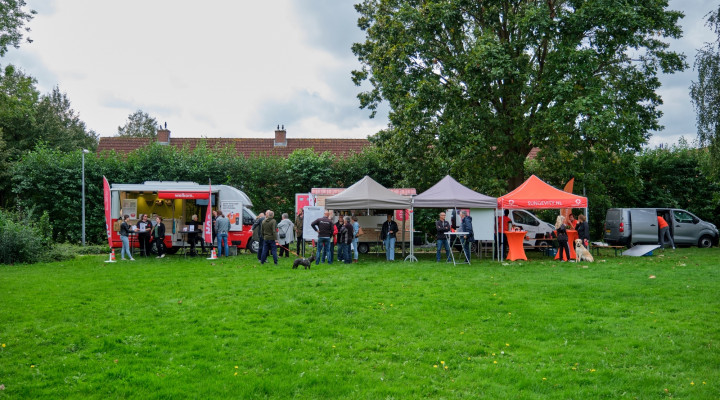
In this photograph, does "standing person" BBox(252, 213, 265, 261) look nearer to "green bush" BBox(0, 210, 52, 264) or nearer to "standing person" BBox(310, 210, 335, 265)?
"standing person" BBox(310, 210, 335, 265)

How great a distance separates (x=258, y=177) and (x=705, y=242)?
779 inches

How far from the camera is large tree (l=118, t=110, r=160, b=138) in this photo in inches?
2421

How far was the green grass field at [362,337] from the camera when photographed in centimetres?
546

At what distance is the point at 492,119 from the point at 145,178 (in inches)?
627

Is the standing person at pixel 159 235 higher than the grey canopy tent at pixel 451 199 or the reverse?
the reverse

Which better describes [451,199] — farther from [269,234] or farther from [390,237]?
[269,234]

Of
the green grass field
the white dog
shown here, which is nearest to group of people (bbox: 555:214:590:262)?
the white dog

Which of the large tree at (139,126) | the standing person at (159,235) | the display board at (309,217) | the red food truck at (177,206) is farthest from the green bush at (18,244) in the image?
the large tree at (139,126)

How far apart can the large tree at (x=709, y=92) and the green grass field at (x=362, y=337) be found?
3031mm

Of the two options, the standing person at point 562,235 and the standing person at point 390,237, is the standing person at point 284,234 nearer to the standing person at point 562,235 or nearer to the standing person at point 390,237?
the standing person at point 390,237

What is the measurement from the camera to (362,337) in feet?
23.7

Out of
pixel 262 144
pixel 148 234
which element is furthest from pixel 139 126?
pixel 148 234

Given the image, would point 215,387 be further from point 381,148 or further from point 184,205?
point 381,148

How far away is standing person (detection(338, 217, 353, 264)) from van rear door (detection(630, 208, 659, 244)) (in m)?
12.4
